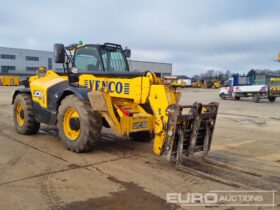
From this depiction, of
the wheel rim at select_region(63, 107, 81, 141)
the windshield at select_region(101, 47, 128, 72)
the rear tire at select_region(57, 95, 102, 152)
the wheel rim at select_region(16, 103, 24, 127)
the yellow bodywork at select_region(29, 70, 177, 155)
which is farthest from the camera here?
the wheel rim at select_region(16, 103, 24, 127)

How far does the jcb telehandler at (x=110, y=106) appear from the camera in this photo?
18.7ft

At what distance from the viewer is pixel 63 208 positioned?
4.09 m

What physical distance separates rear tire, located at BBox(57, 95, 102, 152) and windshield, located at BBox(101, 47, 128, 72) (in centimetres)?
A: 128

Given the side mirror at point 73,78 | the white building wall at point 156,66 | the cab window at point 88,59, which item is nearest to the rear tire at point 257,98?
the cab window at point 88,59

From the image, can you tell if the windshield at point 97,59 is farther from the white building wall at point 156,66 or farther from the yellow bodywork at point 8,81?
the white building wall at point 156,66

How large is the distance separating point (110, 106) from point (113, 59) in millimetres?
1920

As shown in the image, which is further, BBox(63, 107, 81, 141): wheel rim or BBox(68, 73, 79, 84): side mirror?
BBox(68, 73, 79, 84): side mirror

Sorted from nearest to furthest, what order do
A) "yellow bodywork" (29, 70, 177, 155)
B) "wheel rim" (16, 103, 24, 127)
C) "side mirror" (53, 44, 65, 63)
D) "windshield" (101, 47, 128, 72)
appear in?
"yellow bodywork" (29, 70, 177, 155)
"side mirror" (53, 44, 65, 63)
"windshield" (101, 47, 128, 72)
"wheel rim" (16, 103, 24, 127)

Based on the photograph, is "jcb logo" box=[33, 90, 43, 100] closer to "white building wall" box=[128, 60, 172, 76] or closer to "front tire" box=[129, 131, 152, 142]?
"front tire" box=[129, 131, 152, 142]

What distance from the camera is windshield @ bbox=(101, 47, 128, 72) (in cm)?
773

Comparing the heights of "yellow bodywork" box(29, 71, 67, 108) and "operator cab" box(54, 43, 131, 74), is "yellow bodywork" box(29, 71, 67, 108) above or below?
below

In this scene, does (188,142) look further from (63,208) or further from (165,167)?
(63,208)
